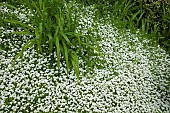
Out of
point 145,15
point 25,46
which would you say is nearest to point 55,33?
point 25,46

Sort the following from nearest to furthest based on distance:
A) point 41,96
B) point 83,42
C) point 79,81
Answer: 1. point 41,96
2. point 79,81
3. point 83,42

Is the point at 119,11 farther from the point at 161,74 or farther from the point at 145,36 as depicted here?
the point at 161,74

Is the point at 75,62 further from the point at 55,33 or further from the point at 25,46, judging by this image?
the point at 25,46

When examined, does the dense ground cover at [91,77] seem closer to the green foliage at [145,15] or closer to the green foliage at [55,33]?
the green foliage at [55,33]

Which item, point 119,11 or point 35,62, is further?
point 119,11

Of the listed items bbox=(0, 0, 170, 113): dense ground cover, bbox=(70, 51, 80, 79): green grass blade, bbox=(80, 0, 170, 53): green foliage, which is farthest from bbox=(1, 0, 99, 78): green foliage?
bbox=(80, 0, 170, 53): green foliage

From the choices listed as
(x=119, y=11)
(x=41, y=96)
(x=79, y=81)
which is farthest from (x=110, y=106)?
(x=119, y=11)
